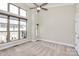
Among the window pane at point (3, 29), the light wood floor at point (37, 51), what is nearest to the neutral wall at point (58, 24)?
the light wood floor at point (37, 51)

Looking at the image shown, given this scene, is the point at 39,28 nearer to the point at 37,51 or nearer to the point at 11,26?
the point at 11,26

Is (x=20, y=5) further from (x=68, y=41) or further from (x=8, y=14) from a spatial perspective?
(x=68, y=41)

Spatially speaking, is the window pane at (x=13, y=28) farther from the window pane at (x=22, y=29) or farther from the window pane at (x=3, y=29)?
the window pane at (x=22, y=29)

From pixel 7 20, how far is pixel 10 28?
53cm

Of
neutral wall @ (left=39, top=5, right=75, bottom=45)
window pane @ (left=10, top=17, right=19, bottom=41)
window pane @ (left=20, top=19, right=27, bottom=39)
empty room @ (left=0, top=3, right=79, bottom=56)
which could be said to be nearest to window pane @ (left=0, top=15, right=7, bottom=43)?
empty room @ (left=0, top=3, right=79, bottom=56)

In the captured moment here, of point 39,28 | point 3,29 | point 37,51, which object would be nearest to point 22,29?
point 39,28

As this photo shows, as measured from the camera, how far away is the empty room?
4.22m

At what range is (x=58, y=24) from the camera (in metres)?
5.99

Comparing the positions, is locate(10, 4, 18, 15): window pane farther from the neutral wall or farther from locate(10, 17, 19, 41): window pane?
the neutral wall

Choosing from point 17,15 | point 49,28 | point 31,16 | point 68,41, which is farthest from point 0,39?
point 68,41

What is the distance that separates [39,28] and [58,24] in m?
1.89

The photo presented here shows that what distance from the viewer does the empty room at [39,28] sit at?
4.22 metres

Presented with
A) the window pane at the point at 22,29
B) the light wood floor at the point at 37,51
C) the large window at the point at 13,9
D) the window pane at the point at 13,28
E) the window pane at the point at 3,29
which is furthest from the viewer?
the window pane at the point at 22,29

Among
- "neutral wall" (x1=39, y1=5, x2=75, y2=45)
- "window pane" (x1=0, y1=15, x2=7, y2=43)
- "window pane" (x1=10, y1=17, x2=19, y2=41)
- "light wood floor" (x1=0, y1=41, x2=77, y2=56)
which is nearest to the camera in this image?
"light wood floor" (x1=0, y1=41, x2=77, y2=56)
